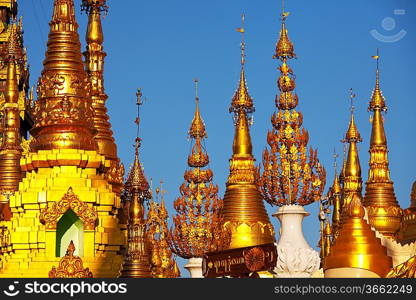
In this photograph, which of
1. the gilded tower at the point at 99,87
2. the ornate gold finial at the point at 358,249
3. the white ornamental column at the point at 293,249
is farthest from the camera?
the gilded tower at the point at 99,87

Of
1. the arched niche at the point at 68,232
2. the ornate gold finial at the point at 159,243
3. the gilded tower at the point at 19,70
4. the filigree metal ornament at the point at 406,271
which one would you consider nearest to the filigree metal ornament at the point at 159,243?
the ornate gold finial at the point at 159,243

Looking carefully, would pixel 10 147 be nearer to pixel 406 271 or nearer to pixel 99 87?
pixel 99 87

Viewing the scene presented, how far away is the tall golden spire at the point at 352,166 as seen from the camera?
5606 cm

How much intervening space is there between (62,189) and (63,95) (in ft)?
9.50

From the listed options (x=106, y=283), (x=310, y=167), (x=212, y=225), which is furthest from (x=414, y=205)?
(x=106, y=283)

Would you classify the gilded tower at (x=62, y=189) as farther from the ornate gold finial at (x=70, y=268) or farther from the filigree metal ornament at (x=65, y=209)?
the ornate gold finial at (x=70, y=268)

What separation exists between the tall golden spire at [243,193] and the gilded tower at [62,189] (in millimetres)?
10767

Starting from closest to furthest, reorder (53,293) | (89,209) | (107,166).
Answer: (53,293) → (89,209) → (107,166)

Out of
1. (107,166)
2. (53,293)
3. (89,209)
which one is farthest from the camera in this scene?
(107,166)

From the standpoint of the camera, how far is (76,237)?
3622 centimetres

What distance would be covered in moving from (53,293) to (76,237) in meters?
12.9

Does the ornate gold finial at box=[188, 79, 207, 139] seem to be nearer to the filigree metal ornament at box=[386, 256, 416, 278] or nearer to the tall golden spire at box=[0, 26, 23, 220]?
the tall golden spire at box=[0, 26, 23, 220]

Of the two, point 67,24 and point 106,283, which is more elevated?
point 67,24

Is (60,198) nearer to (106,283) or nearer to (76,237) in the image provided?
(76,237)
